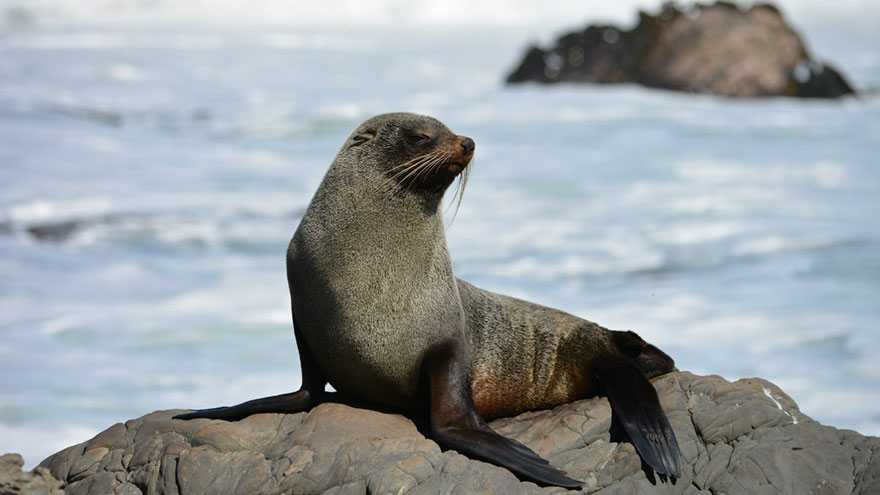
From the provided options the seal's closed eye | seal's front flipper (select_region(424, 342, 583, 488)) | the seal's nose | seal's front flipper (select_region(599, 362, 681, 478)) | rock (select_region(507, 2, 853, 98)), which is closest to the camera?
seal's front flipper (select_region(424, 342, 583, 488))

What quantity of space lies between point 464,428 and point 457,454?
141 millimetres

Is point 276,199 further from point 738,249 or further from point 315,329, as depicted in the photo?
point 315,329

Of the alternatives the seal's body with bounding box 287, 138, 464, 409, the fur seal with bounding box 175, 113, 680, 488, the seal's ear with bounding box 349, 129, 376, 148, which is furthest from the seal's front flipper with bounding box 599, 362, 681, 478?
the seal's ear with bounding box 349, 129, 376, 148

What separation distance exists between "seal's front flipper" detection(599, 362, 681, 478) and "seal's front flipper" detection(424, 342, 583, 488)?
0.43m

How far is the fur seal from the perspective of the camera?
542cm

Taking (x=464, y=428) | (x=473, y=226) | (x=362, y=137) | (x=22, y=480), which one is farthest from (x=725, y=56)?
(x=22, y=480)

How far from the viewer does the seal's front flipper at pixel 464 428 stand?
5.06m

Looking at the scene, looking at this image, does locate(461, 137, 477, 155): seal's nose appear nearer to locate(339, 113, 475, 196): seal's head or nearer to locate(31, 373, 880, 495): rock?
A: locate(339, 113, 475, 196): seal's head

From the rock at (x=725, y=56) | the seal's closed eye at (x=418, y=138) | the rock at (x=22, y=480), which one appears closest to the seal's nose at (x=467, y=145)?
the seal's closed eye at (x=418, y=138)

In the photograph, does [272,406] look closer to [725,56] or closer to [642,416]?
[642,416]

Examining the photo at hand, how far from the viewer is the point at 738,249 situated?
16156 mm

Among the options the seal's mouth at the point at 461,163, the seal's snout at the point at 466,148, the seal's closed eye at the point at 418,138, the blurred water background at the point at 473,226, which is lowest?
the blurred water background at the point at 473,226

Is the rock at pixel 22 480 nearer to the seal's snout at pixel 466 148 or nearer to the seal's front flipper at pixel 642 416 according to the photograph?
the seal's snout at pixel 466 148

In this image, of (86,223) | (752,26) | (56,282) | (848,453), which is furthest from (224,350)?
(752,26)
